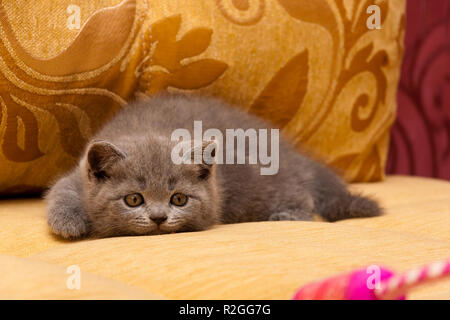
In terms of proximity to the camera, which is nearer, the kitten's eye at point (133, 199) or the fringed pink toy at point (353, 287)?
the fringed pink toy at point (353, 287)

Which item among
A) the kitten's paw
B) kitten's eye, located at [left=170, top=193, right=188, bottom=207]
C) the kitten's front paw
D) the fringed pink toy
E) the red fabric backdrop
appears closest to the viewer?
the fringed pink toy

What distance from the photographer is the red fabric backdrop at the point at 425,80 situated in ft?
6.60

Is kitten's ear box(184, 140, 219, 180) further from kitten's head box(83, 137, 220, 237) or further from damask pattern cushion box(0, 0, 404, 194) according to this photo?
damask pattern cushion box(0, 0, 404, 194)

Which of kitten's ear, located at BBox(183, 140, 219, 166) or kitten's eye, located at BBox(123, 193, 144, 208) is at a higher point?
kitten's ear, located at BBox(183, 140, 219, 166)

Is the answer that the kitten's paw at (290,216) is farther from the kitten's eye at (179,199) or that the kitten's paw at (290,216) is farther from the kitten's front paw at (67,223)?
the kitten's front paw at (67,223)

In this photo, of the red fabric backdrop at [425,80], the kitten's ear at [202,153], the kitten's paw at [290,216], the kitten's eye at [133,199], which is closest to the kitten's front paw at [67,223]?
the kitten's eye at [133,199]

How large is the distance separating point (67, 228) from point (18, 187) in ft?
1.23

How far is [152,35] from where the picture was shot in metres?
1.37

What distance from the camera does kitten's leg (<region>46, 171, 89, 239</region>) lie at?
3.50ft

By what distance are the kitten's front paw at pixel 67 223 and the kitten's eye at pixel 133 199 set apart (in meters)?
0.10

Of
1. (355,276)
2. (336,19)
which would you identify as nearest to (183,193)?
(355,276)

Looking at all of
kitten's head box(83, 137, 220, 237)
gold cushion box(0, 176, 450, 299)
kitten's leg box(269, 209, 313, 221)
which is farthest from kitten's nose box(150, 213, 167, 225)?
kitten's leg box(269, 209, 313, 221)

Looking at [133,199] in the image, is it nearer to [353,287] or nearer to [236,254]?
[236,254]

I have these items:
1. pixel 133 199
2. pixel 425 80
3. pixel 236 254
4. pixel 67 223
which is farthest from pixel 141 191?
pixel 425 80
